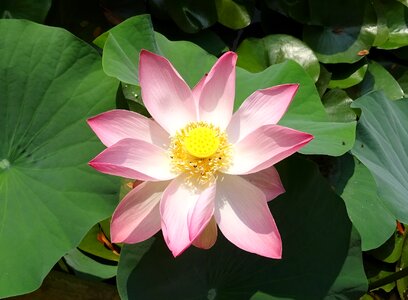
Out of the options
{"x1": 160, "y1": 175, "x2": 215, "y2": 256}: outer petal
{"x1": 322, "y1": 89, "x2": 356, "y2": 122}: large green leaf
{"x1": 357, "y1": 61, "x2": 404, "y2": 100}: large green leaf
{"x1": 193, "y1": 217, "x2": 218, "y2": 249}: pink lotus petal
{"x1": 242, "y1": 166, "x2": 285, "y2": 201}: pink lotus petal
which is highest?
{"x1": 160, "y1": 175, "x2": 215, "y2": 256}: outer petal

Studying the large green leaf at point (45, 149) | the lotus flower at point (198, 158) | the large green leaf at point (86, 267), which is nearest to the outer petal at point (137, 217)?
Answer: the lotus flower at point (198, 158)

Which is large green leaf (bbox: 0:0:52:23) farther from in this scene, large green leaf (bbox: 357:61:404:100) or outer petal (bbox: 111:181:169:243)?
large green leaf (bbox: 357:61:404:100)

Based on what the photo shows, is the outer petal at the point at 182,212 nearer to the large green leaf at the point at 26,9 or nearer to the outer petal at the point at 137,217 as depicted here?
the outer petal at the point at 137,217

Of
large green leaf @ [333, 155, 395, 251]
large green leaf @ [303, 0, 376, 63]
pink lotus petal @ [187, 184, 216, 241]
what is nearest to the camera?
pink lotus petal @ [187, 184, 216, 241]

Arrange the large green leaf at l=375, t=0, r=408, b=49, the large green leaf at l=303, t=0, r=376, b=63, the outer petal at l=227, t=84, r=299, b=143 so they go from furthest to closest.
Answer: the large green leaf at l=375, t=0, r=408, b=49 → the large green leaf at l=303, t=0, r=376, b=63 → the outer petal at l=227, t=84, r=299, b=143

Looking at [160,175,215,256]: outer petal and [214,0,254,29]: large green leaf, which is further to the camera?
[214,0,254,29]: large green leaf

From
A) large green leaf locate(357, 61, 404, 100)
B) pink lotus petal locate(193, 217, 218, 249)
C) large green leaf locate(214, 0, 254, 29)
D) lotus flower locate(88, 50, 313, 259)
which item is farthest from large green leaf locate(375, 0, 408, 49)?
pink lotus petal locate(193, 217, 218, 249)

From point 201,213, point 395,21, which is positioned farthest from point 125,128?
point 395,21

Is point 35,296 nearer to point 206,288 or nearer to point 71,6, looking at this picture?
point 206,288

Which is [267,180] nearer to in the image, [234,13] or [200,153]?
[200,153]
